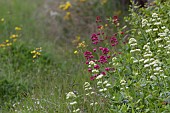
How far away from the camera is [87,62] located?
182 inches

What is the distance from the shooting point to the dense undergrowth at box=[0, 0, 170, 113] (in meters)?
4.02

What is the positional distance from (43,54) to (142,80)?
3014 mm

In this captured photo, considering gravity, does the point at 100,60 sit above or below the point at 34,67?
below

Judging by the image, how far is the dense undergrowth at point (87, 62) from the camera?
13.2ft

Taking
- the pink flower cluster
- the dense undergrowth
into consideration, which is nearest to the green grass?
the dense undergrowth

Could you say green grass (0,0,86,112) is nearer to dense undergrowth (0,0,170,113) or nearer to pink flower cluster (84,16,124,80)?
dense undergrowth (0,0,170,113)

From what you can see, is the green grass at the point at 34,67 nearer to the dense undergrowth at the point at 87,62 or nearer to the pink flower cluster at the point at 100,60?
the dense undergrowth at the point at 87,62

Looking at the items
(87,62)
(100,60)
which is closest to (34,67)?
(87,62)

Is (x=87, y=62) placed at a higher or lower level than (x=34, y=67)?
lower

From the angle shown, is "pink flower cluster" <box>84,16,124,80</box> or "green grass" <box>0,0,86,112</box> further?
"green grass" <box>0,0,86,112</box>

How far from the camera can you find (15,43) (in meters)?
7.00

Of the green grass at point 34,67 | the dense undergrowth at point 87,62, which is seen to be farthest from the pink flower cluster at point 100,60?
the green grass at point 34,67

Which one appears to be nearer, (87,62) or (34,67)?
(87,62)

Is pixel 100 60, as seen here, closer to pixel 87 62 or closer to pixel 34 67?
pixel 87 62
